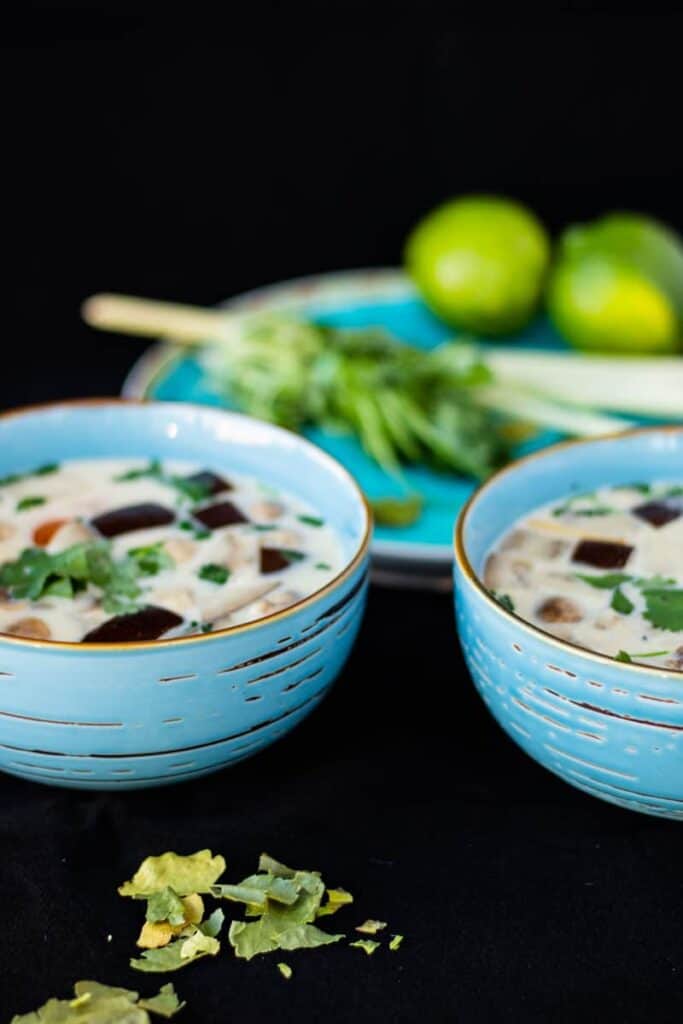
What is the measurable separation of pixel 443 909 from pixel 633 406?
62.9 inches

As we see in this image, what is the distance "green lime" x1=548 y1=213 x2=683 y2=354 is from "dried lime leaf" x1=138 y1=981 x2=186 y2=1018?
210 centimetres

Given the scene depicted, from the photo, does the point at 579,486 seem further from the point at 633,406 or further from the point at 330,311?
the point at 330,311

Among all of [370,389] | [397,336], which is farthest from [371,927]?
[397,336]

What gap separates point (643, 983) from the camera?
1.89m

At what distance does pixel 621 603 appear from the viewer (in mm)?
2180

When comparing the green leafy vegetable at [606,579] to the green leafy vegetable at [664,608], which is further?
the green leafy vegetable at [606,579]

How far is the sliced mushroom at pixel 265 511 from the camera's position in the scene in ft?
8.03

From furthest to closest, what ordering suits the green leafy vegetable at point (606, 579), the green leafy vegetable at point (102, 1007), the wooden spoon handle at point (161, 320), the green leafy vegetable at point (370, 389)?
the wooden spoon handle at point (161, 320)
the green leafy vegetable at point (370, 389)
the green leafy vegetable at point (606, 579)
the green leafy vegetable at point (102, 1007)

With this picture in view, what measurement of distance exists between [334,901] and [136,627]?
0.48 metres

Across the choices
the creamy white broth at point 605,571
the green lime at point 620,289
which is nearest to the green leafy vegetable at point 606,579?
the creamy white broth at point 605,571

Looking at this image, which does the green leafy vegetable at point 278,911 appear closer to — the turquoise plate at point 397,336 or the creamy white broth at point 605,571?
the creamy white broth at point 605,571

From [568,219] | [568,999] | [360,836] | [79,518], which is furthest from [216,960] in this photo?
[568,219]

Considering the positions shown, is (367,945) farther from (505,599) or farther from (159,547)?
(159,547)

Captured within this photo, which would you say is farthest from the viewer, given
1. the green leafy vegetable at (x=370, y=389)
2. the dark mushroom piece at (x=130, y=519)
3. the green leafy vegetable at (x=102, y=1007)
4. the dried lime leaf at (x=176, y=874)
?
the green leafy vegetable at (x=370, y=389)
